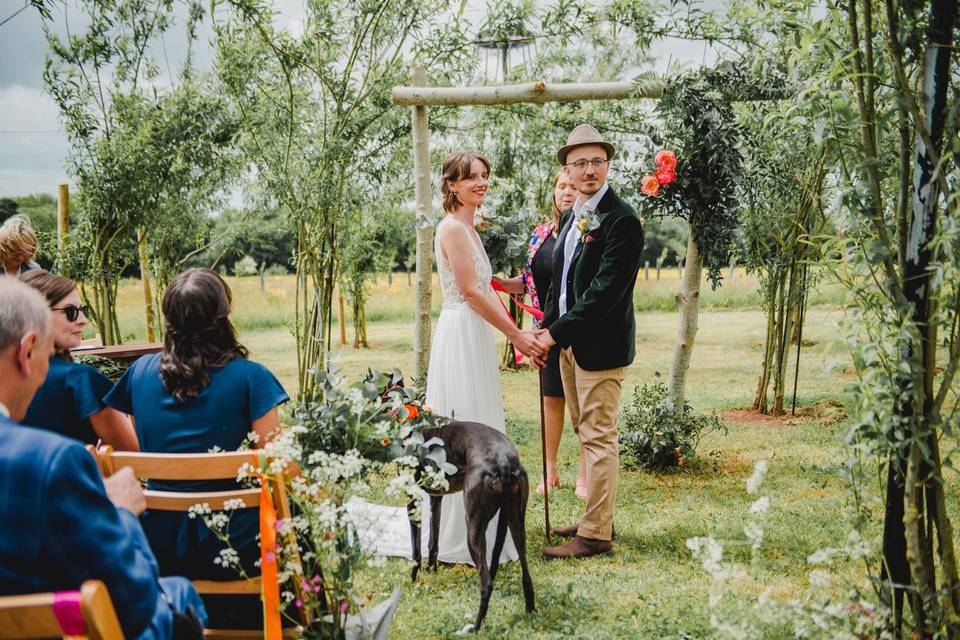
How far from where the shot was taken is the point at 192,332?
2.43 m

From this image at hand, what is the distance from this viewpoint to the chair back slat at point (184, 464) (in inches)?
82.7

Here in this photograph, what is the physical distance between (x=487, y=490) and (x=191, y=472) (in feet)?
4.78

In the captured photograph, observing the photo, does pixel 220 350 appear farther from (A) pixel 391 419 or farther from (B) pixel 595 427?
(B) pixel 595 427

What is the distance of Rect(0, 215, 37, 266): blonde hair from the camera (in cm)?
455

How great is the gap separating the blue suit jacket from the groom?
2.86 metres

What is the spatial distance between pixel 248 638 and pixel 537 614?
4.92ft

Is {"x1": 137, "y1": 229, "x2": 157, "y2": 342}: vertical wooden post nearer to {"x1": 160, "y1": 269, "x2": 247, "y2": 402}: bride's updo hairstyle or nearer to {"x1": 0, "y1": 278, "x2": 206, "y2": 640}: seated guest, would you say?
{"x1": 160, "y1": 269, "x2": 247, "y2": 402}: bride's updo hairstyle

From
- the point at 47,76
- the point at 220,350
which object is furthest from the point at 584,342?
the point at 47,76

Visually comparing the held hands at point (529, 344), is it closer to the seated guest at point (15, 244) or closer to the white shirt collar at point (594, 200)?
the white shirt collar at point (594, 200)

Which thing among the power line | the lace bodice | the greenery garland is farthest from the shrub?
the power line

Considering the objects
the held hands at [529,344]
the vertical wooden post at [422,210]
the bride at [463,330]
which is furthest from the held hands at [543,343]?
the vertical wooden post at [422,210]

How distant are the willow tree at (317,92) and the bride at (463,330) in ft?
7.99

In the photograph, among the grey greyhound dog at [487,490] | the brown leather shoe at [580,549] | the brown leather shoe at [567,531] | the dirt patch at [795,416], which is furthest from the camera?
the dirt patch at [795,416]

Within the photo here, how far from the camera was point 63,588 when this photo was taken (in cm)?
154
